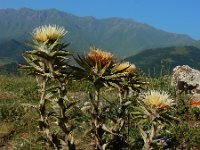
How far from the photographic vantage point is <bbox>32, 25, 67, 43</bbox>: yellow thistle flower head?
3730mm

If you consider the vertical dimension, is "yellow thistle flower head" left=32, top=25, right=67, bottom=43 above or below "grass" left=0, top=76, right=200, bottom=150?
above

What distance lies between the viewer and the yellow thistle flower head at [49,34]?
3730mm

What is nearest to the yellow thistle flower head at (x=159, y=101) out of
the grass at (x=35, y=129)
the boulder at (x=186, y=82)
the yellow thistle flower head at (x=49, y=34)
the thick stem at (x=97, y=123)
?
the thick stem at (x=97, y=123)

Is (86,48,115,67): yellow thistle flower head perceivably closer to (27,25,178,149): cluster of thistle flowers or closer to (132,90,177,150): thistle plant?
(27,25,178,149): cluster of thistle flowers

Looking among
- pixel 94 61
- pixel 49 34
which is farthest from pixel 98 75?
pixel 49 34

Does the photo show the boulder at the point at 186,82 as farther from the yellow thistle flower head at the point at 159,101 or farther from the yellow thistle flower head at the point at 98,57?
the yellow thistle flower head at the point at 98,57

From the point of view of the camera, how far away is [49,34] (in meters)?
3.74

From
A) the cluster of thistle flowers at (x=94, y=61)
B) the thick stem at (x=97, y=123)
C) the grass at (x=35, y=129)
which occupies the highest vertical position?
the cluster of thistle flowers at (x=94, y=61)

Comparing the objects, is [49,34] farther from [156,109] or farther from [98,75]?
[156,109]

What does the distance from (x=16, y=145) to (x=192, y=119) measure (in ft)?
16.5

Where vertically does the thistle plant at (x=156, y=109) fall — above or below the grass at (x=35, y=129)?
above

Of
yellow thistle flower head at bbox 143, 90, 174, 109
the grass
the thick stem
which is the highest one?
yellow thistle flower head at bbox 143, 90, 174, 109

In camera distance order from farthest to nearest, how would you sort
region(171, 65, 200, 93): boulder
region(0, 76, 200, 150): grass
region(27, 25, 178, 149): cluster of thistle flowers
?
region(171, 65, 200, 93): boulder < region(0, 76, 200, 150): grass < region(27, 25, 178, 149): cluster of thistle flowers

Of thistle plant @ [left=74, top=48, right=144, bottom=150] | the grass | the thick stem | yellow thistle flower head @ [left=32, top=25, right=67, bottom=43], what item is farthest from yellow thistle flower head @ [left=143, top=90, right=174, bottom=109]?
the grass
